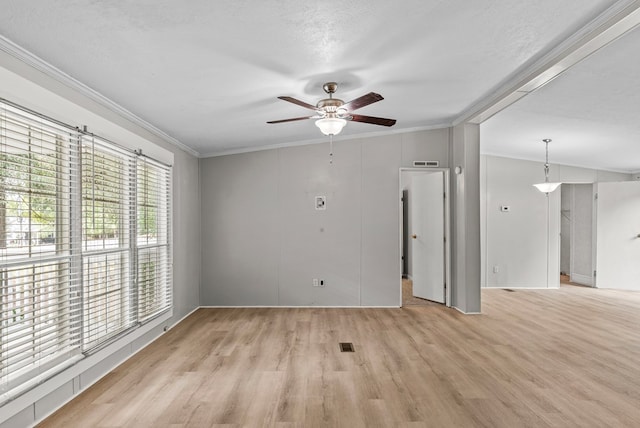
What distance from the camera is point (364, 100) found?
2863mm

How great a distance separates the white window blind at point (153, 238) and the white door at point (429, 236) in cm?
393

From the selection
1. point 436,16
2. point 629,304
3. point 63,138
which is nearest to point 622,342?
point 629,304

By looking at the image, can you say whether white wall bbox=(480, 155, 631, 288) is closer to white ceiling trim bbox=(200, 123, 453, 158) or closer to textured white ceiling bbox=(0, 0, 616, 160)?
white ceiling trim bbox=(200, 123, 453, 158)

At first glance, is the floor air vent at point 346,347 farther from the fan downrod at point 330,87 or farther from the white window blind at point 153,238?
the fan downrod at point 330,87

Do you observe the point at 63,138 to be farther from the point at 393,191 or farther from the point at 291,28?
the point at 393,191

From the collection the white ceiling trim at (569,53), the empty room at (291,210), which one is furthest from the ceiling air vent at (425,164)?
the white ceiling trim at (569,53)

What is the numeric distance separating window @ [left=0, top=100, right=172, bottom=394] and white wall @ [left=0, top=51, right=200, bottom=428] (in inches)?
3.8

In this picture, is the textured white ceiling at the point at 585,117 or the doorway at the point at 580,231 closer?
the textured white ceiling at the point at 585,117

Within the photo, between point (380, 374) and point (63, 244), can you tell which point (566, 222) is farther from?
point (63, 244)

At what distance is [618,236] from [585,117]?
12.7ft

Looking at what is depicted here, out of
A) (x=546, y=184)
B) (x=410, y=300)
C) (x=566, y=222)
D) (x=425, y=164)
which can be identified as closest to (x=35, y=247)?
(x=425, y=164)

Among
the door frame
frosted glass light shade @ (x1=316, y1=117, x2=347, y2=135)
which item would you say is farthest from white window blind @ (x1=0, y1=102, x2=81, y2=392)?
the door frame

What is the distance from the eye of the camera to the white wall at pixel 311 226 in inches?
217

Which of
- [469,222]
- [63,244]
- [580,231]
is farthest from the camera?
[580,231]
